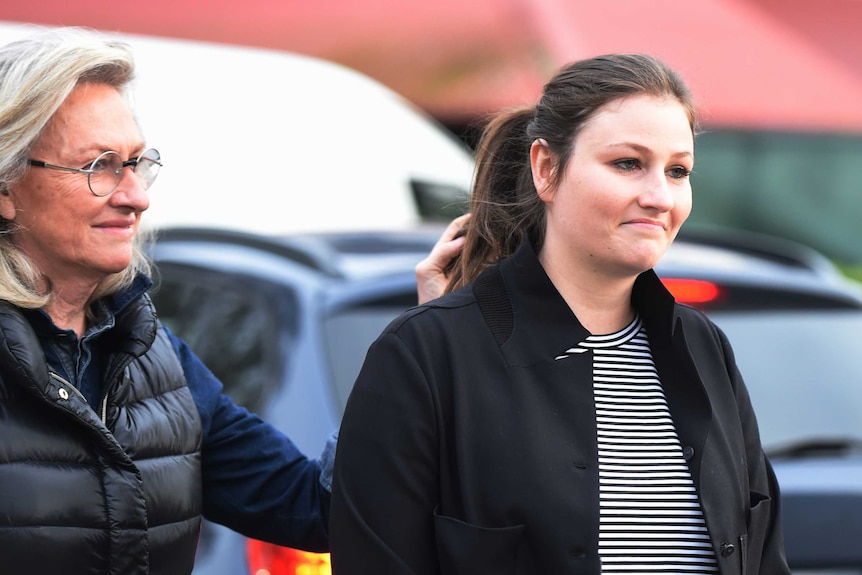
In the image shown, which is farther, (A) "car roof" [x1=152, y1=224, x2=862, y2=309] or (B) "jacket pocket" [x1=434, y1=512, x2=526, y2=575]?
(A) "car roof" [x1=152, y1=224, x2=862, y2=309]

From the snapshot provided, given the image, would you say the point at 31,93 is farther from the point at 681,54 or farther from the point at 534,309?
the point at 681,54

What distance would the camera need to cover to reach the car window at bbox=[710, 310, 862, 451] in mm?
3557

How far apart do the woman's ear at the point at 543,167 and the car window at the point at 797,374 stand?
1.25 meters

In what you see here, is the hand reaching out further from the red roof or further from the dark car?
the red roof

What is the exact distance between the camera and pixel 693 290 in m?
3.46

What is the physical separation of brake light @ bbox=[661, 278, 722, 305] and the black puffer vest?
4.45 ft

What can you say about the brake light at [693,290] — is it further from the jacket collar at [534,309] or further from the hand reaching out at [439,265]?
the jacket collar at [534,309]

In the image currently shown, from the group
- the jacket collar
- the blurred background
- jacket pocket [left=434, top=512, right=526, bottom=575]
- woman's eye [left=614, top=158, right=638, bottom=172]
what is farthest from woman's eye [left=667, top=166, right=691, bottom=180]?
the blurred background

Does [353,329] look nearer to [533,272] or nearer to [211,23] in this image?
[533,272]

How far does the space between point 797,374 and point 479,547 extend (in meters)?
1.69

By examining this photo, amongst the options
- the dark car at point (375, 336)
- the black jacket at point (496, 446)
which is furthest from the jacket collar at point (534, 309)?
the dark car at point (375, 336)

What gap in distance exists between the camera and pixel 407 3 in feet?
44.0

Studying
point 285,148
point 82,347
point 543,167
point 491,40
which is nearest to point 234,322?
point 82,347

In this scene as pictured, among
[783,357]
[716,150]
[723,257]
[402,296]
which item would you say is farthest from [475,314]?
[716,150]
